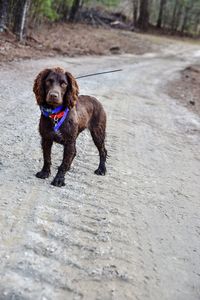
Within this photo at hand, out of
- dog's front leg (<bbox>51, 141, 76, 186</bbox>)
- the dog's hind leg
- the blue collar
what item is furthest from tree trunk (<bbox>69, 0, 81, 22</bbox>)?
the blue collar

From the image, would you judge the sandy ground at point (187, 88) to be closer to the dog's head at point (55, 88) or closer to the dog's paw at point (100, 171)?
the dog's paw at point (100, 171)

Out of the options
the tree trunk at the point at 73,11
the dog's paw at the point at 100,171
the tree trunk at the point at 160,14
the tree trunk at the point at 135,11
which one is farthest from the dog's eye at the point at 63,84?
the tree trunk at the point at 160,14

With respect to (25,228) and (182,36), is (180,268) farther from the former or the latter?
(182,36)

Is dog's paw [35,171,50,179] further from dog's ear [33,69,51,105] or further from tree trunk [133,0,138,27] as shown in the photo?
tree trunk [133,0,138,27]

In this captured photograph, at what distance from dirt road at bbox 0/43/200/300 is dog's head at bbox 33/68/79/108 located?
1045 mm

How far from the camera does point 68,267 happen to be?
13.9 ft

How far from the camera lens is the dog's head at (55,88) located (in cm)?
531

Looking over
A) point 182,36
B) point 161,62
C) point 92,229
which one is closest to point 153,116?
point 92,229

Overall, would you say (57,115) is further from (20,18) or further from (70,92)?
(20,18)

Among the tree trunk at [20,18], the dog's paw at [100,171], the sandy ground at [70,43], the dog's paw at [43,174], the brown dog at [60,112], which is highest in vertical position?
the brown dog at [60,112]

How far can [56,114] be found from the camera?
5559 mm

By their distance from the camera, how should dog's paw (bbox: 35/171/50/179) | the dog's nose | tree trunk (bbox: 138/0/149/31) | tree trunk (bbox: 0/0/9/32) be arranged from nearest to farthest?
the dog's nose, dog's paw (bbox: 35/171/50/179), tree trunk (bbox: 0/0/9/32), tree trunk (bbox: 138/0/149/31)

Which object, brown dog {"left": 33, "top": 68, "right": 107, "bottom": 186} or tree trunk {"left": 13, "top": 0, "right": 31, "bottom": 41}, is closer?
brown dog {"left": 33, "top": 68, "right": 107, "bottom": 186}

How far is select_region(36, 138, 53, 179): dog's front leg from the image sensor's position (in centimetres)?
594
